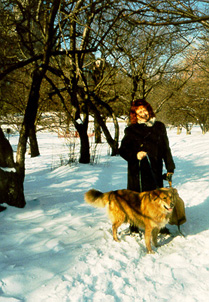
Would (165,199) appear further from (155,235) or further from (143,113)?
(143,113)

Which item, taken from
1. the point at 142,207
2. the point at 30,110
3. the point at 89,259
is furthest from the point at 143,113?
the point at 30,110

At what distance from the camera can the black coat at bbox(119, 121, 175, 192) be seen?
3291 millimetres

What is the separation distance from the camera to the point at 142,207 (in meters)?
3.10

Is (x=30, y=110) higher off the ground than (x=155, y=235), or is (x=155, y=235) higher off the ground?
(x=30, y=110)

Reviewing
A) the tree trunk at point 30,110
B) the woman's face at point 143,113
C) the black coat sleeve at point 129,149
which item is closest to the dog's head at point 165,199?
the black coat sleeve at point 129,149

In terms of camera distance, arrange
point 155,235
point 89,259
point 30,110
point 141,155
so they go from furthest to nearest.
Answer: point 30,110 < point 155,235 < point 141,155 < point 89,259

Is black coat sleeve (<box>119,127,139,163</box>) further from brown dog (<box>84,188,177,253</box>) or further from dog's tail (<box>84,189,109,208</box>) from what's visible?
dog's tail (<box>84,189,109,208</box>)

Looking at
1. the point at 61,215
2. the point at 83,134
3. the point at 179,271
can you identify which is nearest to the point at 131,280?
the point at 179,271

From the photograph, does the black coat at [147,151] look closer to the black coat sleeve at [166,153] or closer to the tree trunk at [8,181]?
the black coat sleeve at [166,153]

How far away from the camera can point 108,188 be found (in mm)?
6617

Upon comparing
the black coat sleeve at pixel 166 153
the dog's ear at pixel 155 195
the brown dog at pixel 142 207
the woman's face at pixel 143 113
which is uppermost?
the woman's face at pixel 143 113

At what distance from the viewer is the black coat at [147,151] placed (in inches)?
130

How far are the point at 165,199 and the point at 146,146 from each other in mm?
829

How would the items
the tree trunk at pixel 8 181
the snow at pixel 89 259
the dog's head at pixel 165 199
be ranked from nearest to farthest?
1. the snow at pixel 89 259
2. the dog's head at pixel 165 199
3. the tree trunk at pixel 8 181
